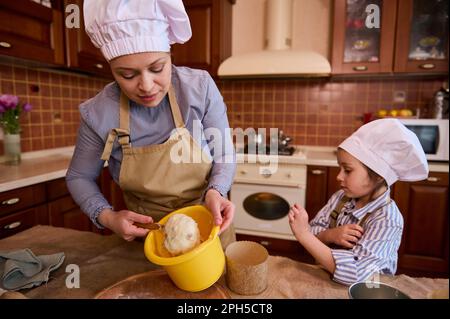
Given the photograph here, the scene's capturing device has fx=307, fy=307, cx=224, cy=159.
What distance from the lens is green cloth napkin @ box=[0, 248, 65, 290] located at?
497 millimetres

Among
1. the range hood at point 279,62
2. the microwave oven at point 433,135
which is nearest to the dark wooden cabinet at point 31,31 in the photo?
the range hood at point 279,62

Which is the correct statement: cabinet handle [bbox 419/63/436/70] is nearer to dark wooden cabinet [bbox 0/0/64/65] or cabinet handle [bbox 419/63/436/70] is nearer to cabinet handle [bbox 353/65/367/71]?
cabinet handle [bbox 353/65/367/71]

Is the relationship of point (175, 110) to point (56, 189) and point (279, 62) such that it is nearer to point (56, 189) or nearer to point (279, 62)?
point (56, 189)

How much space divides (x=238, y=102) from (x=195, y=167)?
159cm

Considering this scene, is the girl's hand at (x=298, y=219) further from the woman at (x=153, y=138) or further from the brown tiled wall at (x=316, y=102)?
the brown tiled wall at (x=316, y=102)

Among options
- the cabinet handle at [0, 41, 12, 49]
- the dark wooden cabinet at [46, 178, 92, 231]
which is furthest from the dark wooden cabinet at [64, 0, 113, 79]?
the dark wooden cabinet at [46, 178, 92, 231]

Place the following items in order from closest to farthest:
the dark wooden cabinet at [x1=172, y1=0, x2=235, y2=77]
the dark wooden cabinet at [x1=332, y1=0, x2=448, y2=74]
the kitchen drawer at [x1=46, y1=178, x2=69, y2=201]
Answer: the dark wooden cabinet at [x1=172, y1=0, x2=235, y2=77]
the kitchen drawer at [x1=46, y1=178, x2=69, y2=201]
the dark wooden cabinet at [x1=332, y1=0, x2=448, y2=74]

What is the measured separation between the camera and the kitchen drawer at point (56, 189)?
4.28ft

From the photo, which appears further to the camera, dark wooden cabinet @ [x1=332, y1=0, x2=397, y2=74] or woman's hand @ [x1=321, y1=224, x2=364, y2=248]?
dark wooden cabinet @ [x1=332, y1=0, x2=397, y2=74]

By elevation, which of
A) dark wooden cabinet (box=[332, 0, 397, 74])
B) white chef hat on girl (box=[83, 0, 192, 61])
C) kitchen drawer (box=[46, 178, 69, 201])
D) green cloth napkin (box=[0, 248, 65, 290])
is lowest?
kitchen drawer (box=[46, 178, 69, 201])

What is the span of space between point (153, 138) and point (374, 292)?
17.8 inches

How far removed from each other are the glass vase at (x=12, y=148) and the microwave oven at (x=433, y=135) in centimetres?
184

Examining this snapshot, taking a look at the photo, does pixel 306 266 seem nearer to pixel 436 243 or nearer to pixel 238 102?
pixel 436 243
